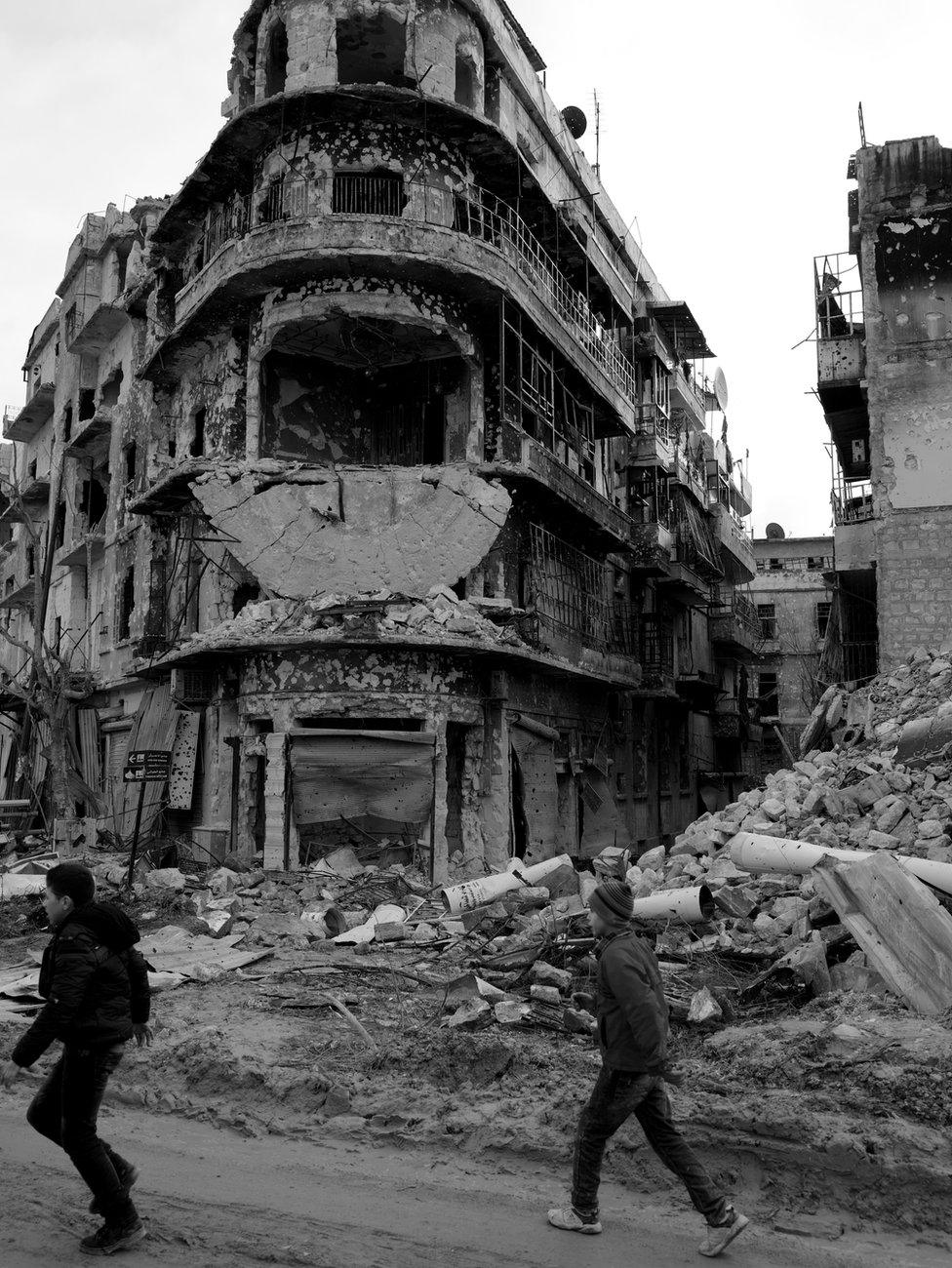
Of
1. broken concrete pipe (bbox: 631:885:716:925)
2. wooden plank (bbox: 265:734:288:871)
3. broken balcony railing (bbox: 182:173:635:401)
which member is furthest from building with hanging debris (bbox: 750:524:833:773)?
broken concrete pipe (bbox: 631:885:716:925)

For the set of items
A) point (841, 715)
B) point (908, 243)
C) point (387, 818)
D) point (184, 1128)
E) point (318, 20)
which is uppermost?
point (318, 20)

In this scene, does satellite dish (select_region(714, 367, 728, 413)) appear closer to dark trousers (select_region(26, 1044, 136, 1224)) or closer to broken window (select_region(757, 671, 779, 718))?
broken window (select_region(757, 671, 779, 718))

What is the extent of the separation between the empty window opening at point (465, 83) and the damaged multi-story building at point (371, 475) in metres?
0.07

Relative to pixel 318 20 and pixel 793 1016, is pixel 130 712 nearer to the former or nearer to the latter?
pixel 318 20

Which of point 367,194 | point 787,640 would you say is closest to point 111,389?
point 367,194

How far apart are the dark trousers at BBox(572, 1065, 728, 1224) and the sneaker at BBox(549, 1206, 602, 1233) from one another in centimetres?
3

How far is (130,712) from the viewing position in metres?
23.3

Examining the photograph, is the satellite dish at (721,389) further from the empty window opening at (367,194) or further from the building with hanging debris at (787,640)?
the empty window opening at (367,194)

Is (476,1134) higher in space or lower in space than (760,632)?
lower

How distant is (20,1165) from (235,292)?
1635cm

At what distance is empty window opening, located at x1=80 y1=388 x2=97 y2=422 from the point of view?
2932cm

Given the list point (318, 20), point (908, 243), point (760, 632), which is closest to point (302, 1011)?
point (318, 20)

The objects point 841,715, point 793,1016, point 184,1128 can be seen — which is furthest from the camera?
point 841,715

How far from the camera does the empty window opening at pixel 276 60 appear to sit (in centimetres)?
2045
